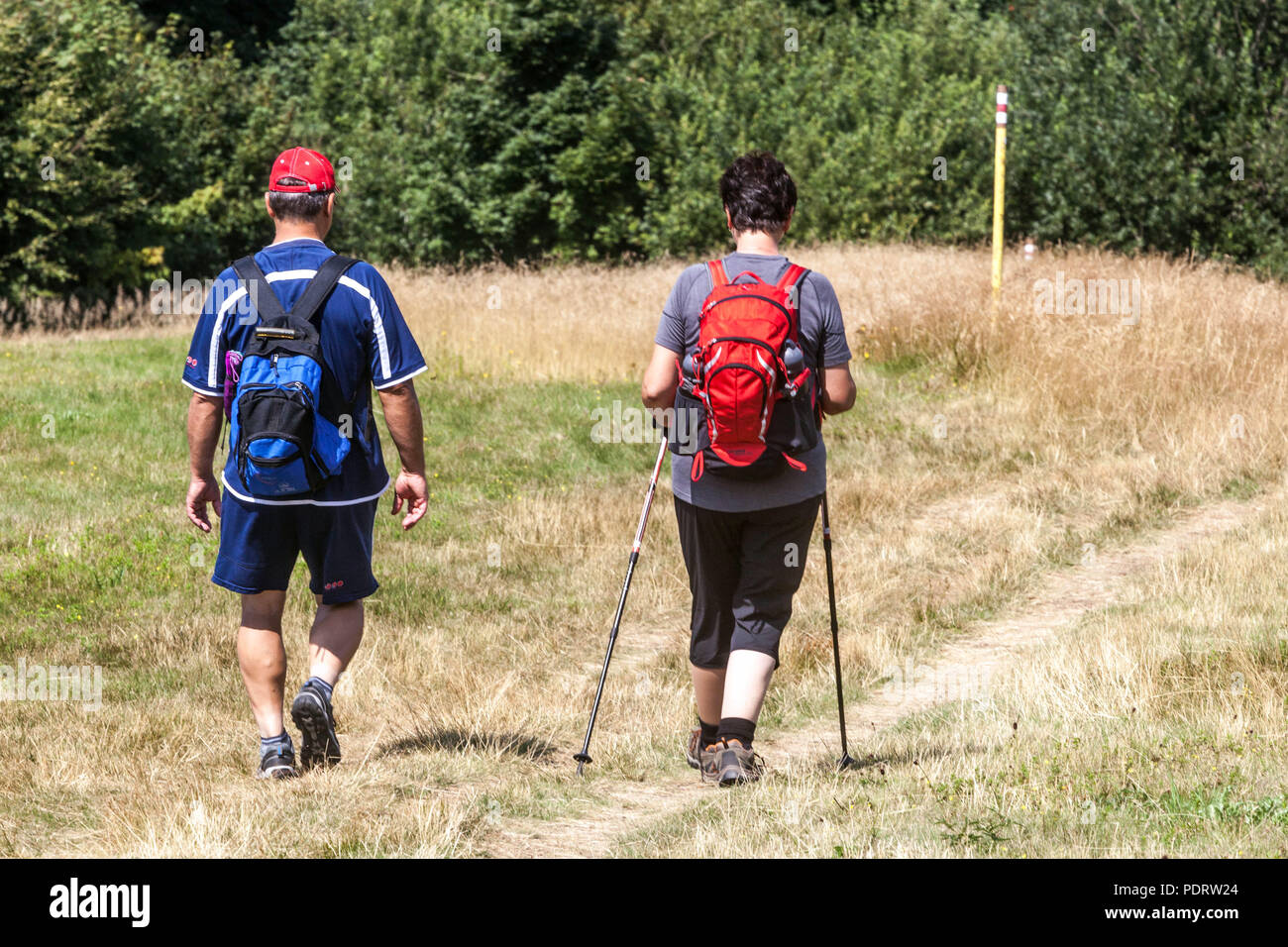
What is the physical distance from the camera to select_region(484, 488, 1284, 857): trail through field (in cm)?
425

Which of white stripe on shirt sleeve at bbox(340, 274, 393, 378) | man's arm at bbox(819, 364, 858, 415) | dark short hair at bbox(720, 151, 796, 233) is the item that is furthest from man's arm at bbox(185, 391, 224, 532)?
man's arm at bbox(819, 364, 858, 415)

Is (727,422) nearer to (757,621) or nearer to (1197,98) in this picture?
(757,621)

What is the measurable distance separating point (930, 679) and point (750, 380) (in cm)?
296

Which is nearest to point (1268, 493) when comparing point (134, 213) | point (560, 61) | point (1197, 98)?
point (1197, 98)

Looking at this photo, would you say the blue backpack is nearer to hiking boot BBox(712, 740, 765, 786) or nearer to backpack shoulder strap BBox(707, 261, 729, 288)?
backpack shoulder strap BBox(707, 261, 729, 288)

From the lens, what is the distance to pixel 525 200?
2841 cm

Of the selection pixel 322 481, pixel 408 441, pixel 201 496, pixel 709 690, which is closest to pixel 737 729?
pixel 709 690

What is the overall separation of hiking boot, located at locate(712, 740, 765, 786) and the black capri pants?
1.05 feet

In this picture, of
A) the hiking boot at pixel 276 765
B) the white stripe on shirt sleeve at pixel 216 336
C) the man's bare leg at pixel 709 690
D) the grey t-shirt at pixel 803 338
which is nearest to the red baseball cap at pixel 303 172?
A: the white stripe on shirt sleeve at pixel 216 336

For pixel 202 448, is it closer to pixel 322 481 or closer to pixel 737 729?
pixel 322 481

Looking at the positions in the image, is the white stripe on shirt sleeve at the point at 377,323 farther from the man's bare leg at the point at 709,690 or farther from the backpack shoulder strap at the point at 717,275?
the man's bare leg at the point at 709,690

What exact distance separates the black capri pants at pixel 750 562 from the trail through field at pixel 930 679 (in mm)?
591

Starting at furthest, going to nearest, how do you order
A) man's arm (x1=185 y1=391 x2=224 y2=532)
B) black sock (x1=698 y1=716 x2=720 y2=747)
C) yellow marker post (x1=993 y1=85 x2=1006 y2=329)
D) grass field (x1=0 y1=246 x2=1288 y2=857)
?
yellow marker post (x1=993 y1=85 x2=1006 y2=329) < black sock (x1=698 y1=716 x2=720 y2=747) < man's arm (x1=185 y1=391 x2=224 y2=532) < grass field (x1=0 y1=246 x2=1288 y2=857)

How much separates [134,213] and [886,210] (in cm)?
1583
